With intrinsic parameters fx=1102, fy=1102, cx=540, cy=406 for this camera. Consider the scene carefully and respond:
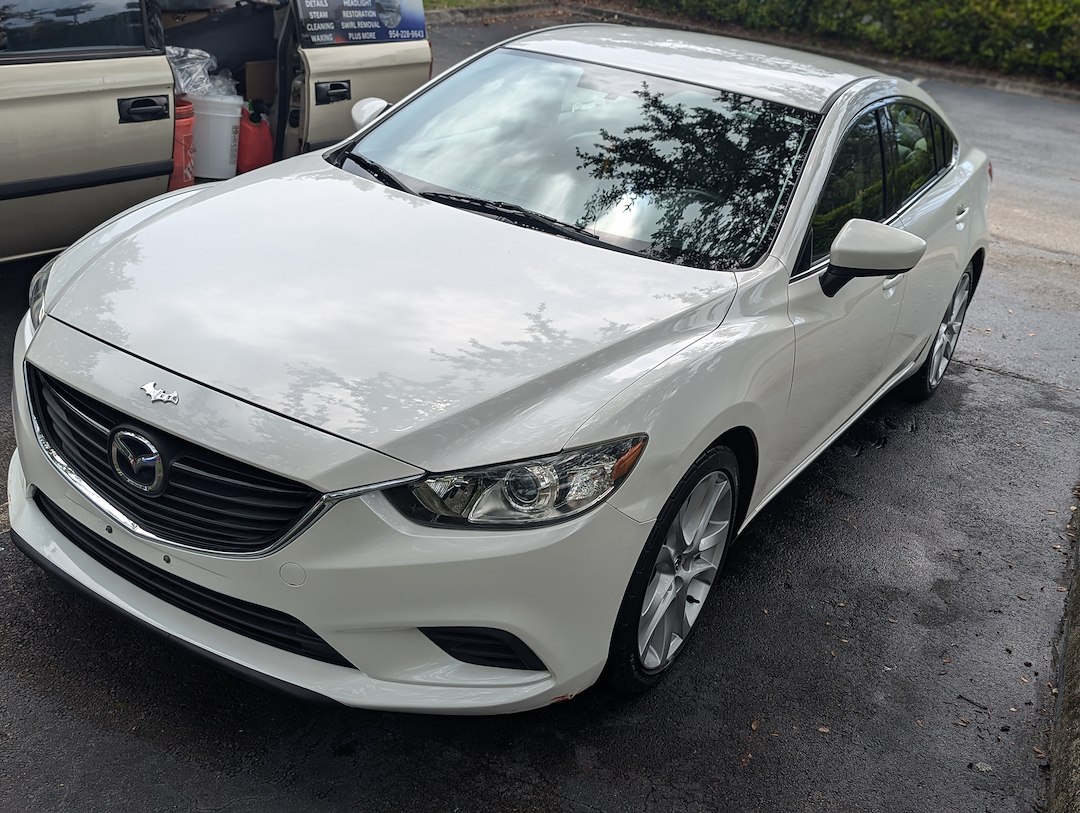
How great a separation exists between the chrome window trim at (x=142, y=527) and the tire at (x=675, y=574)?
0.69 m

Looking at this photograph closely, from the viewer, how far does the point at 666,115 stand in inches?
148

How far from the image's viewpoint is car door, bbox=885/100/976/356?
14.2 feet

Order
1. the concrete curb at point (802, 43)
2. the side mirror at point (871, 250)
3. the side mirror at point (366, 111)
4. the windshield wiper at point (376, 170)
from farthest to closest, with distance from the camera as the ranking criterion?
1. the concrete curb at point (802, 43)
2. the side mirror at point (366, 111)
3. the windshield wiper at point (376, 170)
4. the side mirror at point (871, 250)

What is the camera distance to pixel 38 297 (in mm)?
3055

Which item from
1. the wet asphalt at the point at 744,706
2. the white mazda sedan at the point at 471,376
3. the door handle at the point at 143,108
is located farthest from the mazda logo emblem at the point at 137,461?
the door handle at the point at 143,108

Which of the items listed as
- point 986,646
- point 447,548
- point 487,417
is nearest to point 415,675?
point 447,548

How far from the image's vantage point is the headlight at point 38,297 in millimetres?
2908

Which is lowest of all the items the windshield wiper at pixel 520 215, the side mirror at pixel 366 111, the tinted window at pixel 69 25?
the windshield wiper at pixel 520 215

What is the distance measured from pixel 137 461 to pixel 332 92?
4015mm

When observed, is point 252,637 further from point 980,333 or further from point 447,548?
point 980,333

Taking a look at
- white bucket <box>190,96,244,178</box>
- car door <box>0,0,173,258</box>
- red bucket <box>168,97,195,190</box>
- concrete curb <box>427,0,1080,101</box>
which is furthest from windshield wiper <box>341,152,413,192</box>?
concrete curb <box>427,0,1080,101</box>

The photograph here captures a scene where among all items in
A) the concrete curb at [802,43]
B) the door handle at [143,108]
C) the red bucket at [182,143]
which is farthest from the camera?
the concrete curb at [802,43]

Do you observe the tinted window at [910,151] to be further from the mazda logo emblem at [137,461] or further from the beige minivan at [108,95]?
the beige minivan at [108,95]

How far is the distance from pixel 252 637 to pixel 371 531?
0.43 metres
